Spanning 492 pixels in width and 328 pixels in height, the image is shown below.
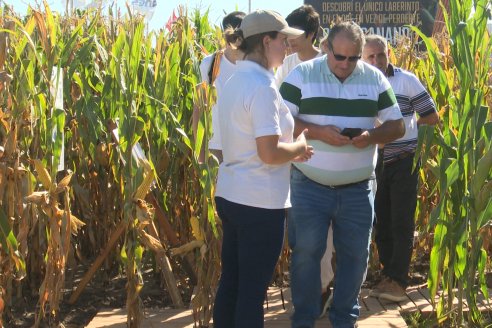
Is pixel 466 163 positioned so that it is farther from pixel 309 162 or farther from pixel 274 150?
pixel 274 150

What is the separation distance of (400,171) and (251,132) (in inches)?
93.2

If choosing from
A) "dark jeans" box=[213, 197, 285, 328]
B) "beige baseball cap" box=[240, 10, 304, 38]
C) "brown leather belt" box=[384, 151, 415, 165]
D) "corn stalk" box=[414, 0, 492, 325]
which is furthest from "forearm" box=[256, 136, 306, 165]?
"brown leather belt" box=[384, 151, 415, 165]

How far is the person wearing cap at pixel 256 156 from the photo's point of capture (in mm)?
4102

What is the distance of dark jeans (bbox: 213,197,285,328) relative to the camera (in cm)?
421

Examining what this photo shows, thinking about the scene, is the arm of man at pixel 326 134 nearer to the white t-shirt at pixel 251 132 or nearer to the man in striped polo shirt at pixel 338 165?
the man in striped polo shirt at pixel 338 165

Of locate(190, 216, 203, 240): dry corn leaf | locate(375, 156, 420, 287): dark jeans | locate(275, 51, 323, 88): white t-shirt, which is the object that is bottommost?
locate(375, 156, 420, 287): dark jeans

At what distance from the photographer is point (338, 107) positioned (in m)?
5.04

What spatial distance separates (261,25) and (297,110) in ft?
3.35

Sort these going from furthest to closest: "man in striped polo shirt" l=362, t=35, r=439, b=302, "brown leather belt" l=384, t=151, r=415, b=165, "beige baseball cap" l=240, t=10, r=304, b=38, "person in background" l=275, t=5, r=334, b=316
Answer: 1. "brown leather belt" l=384, t=151, r=415, b=165
2. "man in striped polo shirt" l=362, t=35, r=439, b=302
3. "person in background" l=275, t=5, r=334, b=316
4. "beige baseball cap" l=240, t=10, r=304, b=38

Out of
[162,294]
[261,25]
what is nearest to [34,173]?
[162,294]

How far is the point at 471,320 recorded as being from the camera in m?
5.18

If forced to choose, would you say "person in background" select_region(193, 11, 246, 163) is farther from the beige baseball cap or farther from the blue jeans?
the beige baseball cap

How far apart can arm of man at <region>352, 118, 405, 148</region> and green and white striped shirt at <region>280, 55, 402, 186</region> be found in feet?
0.15

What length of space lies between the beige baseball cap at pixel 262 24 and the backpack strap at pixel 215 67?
106 cm
